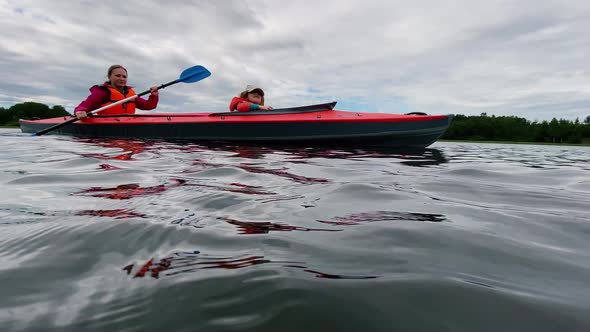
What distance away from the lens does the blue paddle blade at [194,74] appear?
7.93m

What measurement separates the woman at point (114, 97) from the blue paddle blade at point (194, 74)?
2.49ft

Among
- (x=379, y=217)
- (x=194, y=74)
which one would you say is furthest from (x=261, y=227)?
(x=194, y=74)

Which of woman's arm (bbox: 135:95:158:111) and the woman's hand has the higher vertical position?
woman's arm (bbox: 135:95:158:111)

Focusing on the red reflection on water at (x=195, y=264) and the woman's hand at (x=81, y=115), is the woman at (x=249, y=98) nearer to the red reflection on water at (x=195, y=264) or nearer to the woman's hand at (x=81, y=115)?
the woman's hand at (x=81, y=115)

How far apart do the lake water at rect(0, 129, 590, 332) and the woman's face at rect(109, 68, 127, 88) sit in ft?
22.0

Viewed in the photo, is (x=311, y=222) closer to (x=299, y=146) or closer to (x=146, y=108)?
(x=299, y=146)

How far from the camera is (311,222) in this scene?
144 centimetres

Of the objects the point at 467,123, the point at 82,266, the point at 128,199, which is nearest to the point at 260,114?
the point at 128,199

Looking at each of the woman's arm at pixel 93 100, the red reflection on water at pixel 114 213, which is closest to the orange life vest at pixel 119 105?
the woman's arm at pixel 93 100

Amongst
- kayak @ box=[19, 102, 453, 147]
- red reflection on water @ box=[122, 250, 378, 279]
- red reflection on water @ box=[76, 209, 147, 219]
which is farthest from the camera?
kayak @ box=[19, 102, 453, 147]

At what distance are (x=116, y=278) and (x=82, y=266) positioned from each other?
16 centimetres

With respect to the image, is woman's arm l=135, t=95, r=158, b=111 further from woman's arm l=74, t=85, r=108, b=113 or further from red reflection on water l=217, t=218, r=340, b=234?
red reflection on water l=217, t=218, r=340, b=234

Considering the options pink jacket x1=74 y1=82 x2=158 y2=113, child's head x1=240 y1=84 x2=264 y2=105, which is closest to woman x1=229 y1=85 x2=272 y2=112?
child's head x1=240 y1=84 x2=264 y2=105

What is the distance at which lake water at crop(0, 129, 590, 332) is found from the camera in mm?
697
